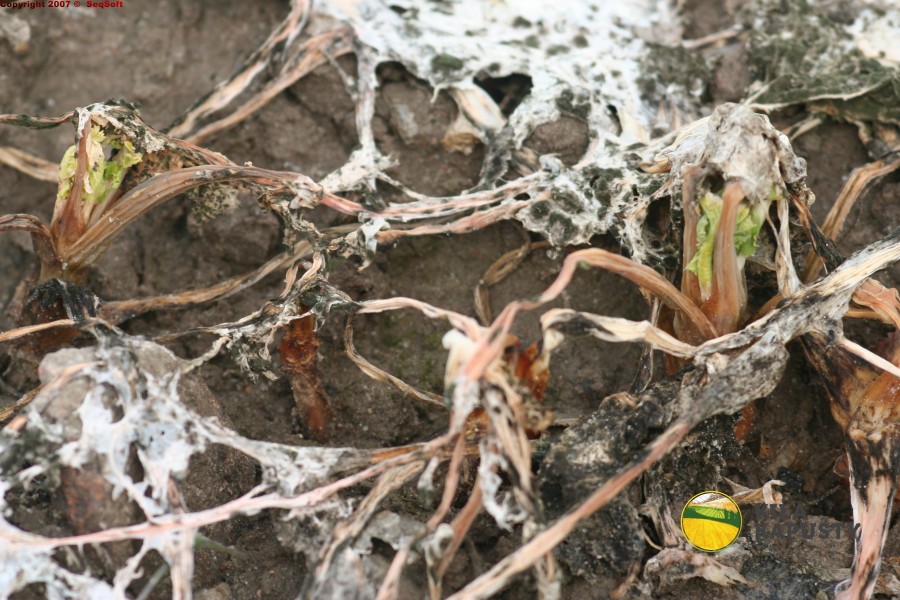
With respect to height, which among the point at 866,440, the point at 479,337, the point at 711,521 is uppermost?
the point at 479,337

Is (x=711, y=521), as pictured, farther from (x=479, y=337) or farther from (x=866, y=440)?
(x=479, y=337)

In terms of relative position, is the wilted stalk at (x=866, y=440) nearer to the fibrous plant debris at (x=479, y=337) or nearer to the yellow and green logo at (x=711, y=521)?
the fibrous plant debris at (x=479, y=337)

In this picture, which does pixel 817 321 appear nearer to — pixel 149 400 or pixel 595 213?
pixel 595 213

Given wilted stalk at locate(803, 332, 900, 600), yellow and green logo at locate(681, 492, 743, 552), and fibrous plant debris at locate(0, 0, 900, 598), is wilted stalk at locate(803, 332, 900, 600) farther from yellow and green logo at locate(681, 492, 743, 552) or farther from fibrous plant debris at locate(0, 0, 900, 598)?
yellow and green logo at locate(681, 492, 743, 552)

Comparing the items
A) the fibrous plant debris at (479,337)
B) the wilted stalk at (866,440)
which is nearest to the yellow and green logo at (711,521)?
the fibrous plant debris at (479,337)

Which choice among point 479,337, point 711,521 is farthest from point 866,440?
point 479,337

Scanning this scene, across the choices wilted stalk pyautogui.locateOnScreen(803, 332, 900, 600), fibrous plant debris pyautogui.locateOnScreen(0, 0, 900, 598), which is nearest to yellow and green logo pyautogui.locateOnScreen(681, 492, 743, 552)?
fibrous plant debris pyautogui.locateOnScreen(0, 0, 900, 598)
